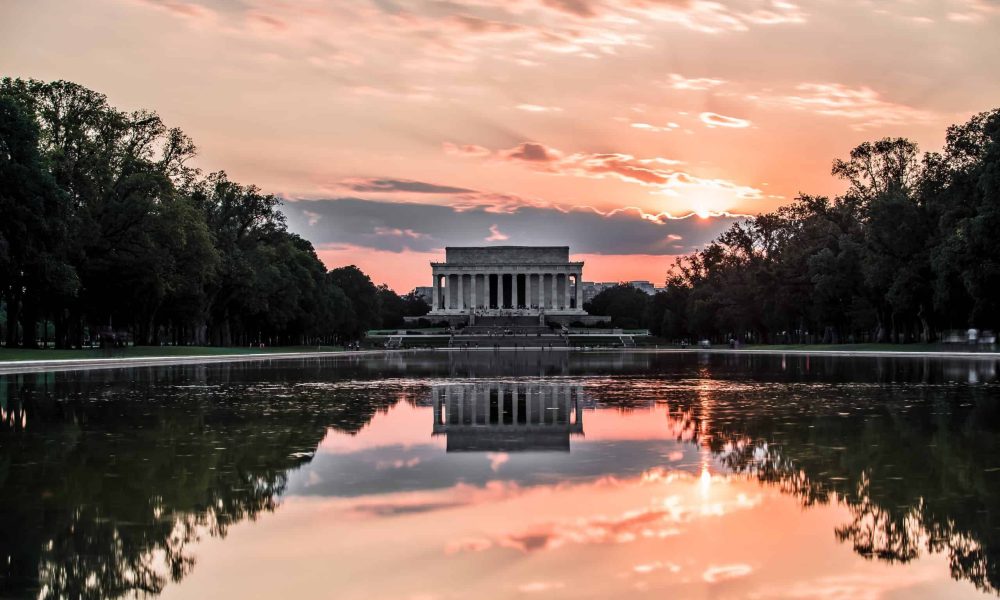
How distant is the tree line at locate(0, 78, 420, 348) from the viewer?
138 ft

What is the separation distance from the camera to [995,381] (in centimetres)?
2744

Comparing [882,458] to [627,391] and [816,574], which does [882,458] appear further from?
[627,391]

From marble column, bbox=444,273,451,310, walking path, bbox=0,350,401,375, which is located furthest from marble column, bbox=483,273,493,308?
walking path, bbox=0,350,401,375

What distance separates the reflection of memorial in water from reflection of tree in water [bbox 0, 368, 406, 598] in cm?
172

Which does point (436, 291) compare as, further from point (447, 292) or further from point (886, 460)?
point (886, 460)

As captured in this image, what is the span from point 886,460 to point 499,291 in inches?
5484

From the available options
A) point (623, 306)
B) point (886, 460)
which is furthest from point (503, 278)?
point (886, 460)

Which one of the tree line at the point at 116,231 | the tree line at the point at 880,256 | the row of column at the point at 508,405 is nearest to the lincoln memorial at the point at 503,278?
the tree line at the point at 880,256

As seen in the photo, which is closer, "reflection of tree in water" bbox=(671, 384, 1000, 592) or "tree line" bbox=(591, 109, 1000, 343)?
"reflection of tree in water" bbox=(671, 384, 1000, 592)

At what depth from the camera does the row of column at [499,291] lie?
490 feet

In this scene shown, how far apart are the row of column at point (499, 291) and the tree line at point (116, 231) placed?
66.0 meters

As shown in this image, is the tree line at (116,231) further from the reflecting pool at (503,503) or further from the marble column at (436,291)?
the marble column at (436,291)

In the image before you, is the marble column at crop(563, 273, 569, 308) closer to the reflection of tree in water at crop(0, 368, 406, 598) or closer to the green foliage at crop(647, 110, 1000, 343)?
the green foliage at crop(647, 110, 1000, 343)

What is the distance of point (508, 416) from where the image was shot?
1731cm
